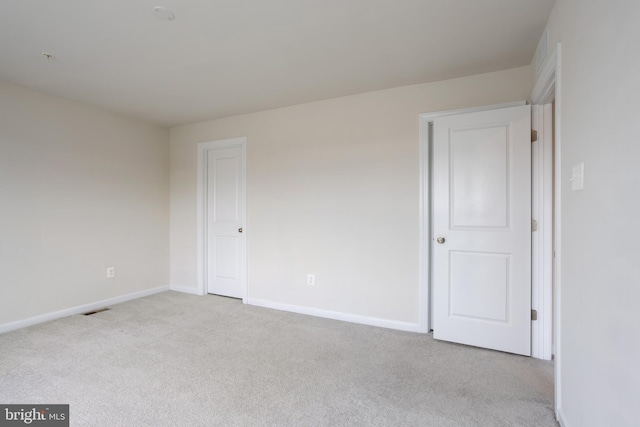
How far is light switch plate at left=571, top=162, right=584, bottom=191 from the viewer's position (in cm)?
144

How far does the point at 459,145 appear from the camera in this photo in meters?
2.73

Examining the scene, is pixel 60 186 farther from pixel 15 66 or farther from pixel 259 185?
pixel 259 185

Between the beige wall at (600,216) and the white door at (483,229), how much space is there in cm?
86

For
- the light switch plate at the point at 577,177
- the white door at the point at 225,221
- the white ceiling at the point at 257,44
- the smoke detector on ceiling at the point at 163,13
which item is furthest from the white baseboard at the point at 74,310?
the light switch plate at the point at 577,177

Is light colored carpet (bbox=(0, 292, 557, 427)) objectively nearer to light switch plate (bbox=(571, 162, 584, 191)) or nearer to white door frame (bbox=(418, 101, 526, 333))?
white door frame (bbox=(418, 101, 526, 333))

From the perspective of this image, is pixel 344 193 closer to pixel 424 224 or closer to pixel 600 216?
pixel 424 224

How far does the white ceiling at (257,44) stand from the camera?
1922 mm

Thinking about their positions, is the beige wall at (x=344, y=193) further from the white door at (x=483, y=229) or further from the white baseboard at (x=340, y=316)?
the white door at (x=483, y=229)

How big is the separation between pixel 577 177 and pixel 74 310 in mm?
4635

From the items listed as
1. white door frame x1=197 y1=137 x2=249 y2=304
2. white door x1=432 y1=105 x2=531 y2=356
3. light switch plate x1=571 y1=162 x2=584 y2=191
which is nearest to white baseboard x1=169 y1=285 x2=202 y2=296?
white door frame x1=197 y1=137 x2=249 y2=304

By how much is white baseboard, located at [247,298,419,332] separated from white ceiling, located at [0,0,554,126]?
7.66ft

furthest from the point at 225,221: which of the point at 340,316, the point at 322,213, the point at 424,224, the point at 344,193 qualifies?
the point at 424,224

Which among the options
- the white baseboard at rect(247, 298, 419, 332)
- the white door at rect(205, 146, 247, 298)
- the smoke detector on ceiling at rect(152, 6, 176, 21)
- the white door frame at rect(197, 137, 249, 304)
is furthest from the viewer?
the white door frame at rect(197, 137, 249, 304)

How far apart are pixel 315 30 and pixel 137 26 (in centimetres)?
119
